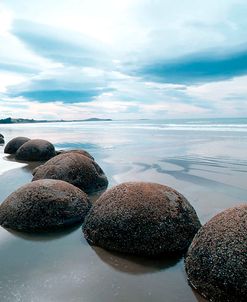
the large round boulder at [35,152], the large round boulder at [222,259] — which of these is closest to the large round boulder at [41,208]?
the large round boulder at [222,259]

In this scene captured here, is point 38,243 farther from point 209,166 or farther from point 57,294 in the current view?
point 209,166

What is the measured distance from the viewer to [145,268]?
562 cm

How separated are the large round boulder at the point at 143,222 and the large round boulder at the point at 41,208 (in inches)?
40.5

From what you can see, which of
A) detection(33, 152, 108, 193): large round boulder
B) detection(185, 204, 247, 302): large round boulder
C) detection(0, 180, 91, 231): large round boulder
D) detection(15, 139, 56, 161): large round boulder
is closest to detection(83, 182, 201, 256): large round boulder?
detection(185, 204, 247, 302): large round boulder

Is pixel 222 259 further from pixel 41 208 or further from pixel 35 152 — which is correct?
pixel 35 152

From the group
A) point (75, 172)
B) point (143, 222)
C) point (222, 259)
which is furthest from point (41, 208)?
point (222, 259)

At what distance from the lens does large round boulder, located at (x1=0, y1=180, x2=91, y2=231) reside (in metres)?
7.29

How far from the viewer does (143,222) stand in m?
6.05

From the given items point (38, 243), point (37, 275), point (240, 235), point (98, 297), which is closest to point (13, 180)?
point (38, 243)

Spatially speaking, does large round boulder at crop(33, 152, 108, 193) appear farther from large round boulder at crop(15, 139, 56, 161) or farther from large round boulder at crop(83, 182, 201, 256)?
large round boulder at crop(15, 139, 56, 161)

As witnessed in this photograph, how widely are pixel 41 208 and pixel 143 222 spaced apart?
2.46 meters

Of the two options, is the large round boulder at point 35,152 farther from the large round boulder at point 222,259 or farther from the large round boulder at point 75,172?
the large round boulder at point 222,259

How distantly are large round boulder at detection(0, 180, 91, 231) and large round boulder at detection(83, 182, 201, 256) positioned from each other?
1.03 meters

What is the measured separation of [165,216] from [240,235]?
1656 mm
